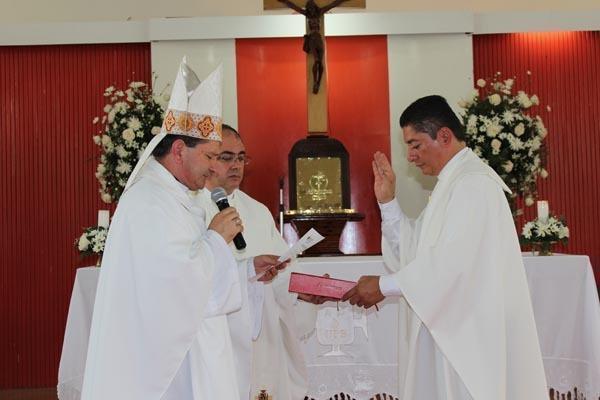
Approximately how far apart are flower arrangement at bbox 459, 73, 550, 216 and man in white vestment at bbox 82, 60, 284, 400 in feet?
Result: 11.9

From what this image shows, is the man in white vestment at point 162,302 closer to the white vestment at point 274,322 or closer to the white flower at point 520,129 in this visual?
the white vestment at point 274,322

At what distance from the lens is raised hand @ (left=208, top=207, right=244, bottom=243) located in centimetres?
303

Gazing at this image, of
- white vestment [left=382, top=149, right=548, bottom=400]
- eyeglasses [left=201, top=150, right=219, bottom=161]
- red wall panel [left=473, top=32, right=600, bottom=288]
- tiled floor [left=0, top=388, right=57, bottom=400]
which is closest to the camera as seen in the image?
eyeglasses [left=201, top=150, right=219, bottom=161]

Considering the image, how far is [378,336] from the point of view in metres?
5.09

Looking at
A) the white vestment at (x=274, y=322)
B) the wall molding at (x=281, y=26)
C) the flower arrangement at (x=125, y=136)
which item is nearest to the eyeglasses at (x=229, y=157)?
the white vestment at (x=274, y=322)

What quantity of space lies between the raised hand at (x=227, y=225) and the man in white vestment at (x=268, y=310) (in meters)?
1.14

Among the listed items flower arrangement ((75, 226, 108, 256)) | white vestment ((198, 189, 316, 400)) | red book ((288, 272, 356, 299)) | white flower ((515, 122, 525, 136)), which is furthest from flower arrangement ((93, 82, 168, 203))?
white flower ((515, 122, 525, 136))

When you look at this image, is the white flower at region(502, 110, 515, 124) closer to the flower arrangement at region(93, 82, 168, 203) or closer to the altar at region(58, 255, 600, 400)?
the altar at region(58, 255, 600, 400)

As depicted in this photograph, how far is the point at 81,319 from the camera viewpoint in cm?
514

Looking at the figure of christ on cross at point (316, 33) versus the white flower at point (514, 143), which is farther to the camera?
the figure of christ on cross at point (316, 33)

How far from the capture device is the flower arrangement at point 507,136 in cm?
621

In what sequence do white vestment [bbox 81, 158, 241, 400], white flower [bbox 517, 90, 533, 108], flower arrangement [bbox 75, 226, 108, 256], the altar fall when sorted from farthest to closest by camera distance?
white flower [bbox 517, 90, 533, 108] → flower arrangement [bbox 75, 226, 108, 256] → the altar → white vestment [bbox 81, 158, 241, 400]

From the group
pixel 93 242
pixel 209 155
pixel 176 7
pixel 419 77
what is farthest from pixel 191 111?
pixel 176 7

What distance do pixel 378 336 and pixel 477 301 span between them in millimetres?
1804
